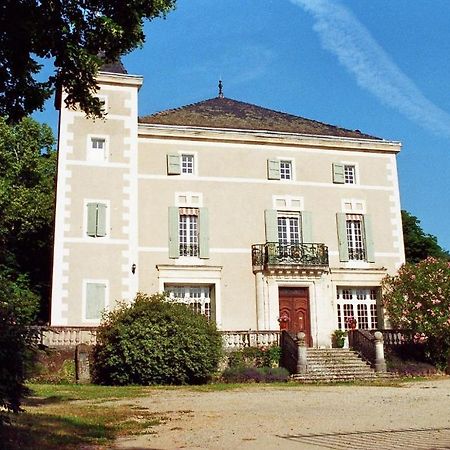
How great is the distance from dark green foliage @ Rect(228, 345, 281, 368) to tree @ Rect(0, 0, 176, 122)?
39.7ft

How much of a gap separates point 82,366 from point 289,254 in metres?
9.24

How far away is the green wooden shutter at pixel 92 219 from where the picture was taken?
2167cm

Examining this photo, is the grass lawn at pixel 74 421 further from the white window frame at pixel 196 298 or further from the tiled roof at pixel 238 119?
the tiled roof at pixel 238 119

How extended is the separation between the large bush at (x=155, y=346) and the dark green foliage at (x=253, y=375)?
76 centimetres

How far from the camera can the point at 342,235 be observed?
2464 cm

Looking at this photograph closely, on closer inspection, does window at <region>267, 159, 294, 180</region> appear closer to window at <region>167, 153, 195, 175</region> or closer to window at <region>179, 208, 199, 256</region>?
window at <region>167, 153, 195, 175</region>

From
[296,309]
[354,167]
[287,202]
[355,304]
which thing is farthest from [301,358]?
[354,167]

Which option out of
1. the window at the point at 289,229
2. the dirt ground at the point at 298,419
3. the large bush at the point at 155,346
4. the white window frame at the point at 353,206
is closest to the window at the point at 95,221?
the large bush at the point at 155,346

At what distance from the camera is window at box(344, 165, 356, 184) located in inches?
1013

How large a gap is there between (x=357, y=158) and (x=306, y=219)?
376 centimetres

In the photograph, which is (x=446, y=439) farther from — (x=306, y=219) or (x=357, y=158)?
(x=357, y=158)

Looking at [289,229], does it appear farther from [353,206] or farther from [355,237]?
[353,206]

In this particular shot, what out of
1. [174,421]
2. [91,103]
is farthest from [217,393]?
[91,103]

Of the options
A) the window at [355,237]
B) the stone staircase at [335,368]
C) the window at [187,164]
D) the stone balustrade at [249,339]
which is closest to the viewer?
the stone staircase at [335,368]
